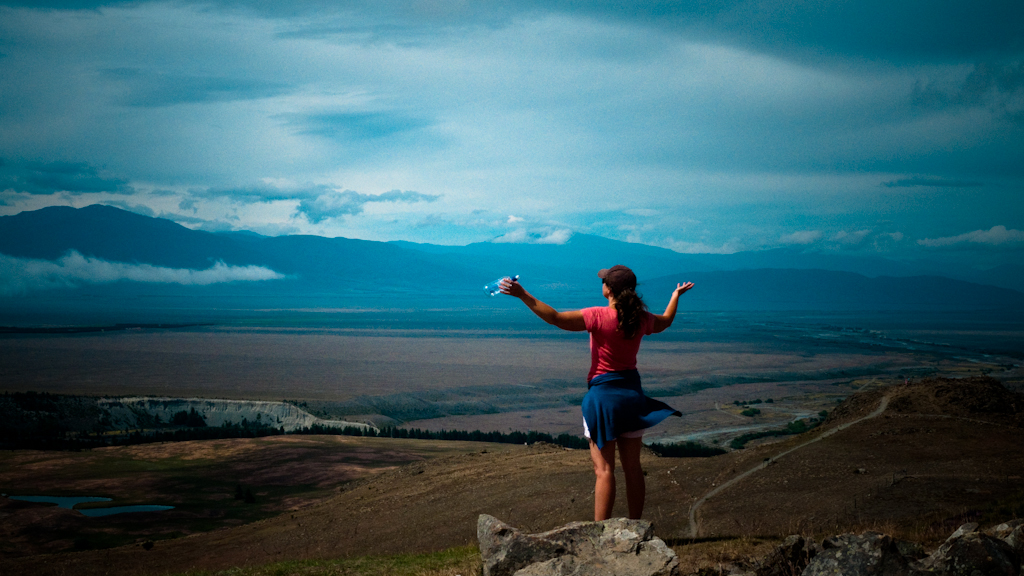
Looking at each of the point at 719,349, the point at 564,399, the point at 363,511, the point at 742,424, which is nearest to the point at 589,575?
the point at 363,511

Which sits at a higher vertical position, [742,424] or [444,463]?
[444,463]

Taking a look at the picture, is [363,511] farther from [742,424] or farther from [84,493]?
[742,424]

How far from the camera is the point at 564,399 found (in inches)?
4929

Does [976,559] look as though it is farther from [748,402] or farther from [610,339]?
[748,402]

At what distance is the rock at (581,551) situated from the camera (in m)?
5.44

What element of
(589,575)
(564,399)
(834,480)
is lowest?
(564,399)

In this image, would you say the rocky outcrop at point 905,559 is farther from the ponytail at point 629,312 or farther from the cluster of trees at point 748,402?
the cluster of trees at point 748,402

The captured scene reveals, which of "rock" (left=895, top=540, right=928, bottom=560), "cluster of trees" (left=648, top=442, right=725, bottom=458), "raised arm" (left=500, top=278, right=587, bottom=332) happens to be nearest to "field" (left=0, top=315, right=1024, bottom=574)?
"rock" (left=895, top=540, right=928, bottom=560)

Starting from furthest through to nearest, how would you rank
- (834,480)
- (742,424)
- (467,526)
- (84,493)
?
(742,424)
(84,493)
(467,526)
(834,480)

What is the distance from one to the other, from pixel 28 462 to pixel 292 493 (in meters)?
28.5

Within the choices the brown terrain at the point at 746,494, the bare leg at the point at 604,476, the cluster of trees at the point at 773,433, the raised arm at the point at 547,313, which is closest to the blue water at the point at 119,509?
the brown terrain at the point at 746,494

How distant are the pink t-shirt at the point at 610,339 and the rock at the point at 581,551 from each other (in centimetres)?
132

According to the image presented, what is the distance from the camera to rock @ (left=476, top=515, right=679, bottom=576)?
17.8 ft

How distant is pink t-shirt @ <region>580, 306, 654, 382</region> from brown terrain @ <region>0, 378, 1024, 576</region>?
7.05 ft
